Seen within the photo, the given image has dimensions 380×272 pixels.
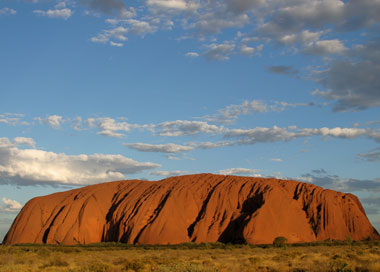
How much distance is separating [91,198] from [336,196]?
37213 mm

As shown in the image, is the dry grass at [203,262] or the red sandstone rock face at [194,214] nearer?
the dry grass at [203,262]

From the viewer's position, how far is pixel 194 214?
183 ft

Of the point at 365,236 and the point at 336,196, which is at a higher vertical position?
the point at 336,196

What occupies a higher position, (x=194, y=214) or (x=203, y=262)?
(x=194, y=214)

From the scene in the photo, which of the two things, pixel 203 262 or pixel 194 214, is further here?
pixel 194 214

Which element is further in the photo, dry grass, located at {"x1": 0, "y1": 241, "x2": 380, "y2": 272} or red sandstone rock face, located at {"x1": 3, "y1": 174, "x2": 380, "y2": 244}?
red sandstone rock face, located at {"x1": 3, "y1": 174, "x2": 380, "y2": 244}

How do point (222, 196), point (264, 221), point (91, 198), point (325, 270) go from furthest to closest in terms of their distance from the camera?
point (91, 198)
point (222, 196)
point (264, 221)
point (325, 270)

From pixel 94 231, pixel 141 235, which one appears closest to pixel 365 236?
pixel 141 235

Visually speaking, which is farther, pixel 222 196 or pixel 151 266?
pixel 222 196

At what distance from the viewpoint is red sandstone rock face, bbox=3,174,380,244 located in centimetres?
5234

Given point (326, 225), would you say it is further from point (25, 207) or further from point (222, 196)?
point (25, 207)

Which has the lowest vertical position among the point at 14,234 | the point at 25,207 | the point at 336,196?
the point at 14,234

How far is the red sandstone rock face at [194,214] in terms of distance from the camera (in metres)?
52.3

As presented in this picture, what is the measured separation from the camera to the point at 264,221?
169 feet
